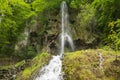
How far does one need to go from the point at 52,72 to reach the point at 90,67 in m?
2.40

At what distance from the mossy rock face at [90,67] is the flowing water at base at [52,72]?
1.80ft

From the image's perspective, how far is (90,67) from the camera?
11773 mm

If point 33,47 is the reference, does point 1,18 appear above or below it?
above

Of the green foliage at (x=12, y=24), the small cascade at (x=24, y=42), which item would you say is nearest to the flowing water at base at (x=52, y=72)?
the green foliage at (x=12, y=24)

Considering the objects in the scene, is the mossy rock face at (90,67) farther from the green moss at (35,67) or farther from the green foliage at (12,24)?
the green foliage at (12,24)

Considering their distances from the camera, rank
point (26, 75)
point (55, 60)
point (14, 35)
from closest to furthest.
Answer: point (26, 75) < point (55, 60) < point (14, 35)

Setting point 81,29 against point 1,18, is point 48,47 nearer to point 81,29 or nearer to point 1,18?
point 81,29

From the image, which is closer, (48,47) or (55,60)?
(55,60)

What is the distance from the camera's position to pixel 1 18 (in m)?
20.9

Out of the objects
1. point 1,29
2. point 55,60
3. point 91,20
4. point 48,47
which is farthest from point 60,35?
point 55,60

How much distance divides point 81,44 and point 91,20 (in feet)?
8.33

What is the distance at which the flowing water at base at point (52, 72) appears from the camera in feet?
41.3

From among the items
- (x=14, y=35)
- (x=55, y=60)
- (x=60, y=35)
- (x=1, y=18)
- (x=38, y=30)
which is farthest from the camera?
(x=38, y=30)

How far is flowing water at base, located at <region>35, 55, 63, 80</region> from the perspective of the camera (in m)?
12.6
